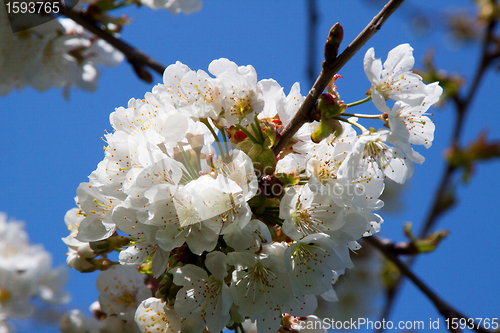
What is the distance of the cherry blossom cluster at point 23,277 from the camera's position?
9.75 feet

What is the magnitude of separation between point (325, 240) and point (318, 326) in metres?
0.74

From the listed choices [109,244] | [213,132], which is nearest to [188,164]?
[213,132]

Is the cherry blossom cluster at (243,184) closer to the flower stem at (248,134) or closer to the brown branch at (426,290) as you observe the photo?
the flower stem at (248,134)

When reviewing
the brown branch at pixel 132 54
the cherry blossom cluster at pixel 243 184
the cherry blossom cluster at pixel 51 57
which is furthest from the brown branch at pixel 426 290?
the cherry blossom cluster at pixel 51 57

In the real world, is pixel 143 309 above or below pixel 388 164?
below

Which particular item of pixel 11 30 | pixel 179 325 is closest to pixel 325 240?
pixel 179 325

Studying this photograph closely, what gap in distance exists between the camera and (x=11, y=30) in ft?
8.04

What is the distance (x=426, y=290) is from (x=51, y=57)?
307cm

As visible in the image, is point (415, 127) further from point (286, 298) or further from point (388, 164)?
point (286, 298)

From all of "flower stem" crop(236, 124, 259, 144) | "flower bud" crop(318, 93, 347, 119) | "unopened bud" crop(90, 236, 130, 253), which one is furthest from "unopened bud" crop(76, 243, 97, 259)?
"flower bud" crop(318, 93, 347, 119)

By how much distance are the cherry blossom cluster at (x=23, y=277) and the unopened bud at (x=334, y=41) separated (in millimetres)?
3065

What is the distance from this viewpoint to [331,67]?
1203 mm

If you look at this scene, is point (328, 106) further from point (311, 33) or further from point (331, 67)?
point (311, 33)

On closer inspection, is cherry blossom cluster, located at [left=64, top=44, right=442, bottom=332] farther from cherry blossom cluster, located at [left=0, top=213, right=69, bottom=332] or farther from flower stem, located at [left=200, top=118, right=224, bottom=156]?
cherry blossom cluster, located at [left=0, top=213, right=69, bottom=332]
